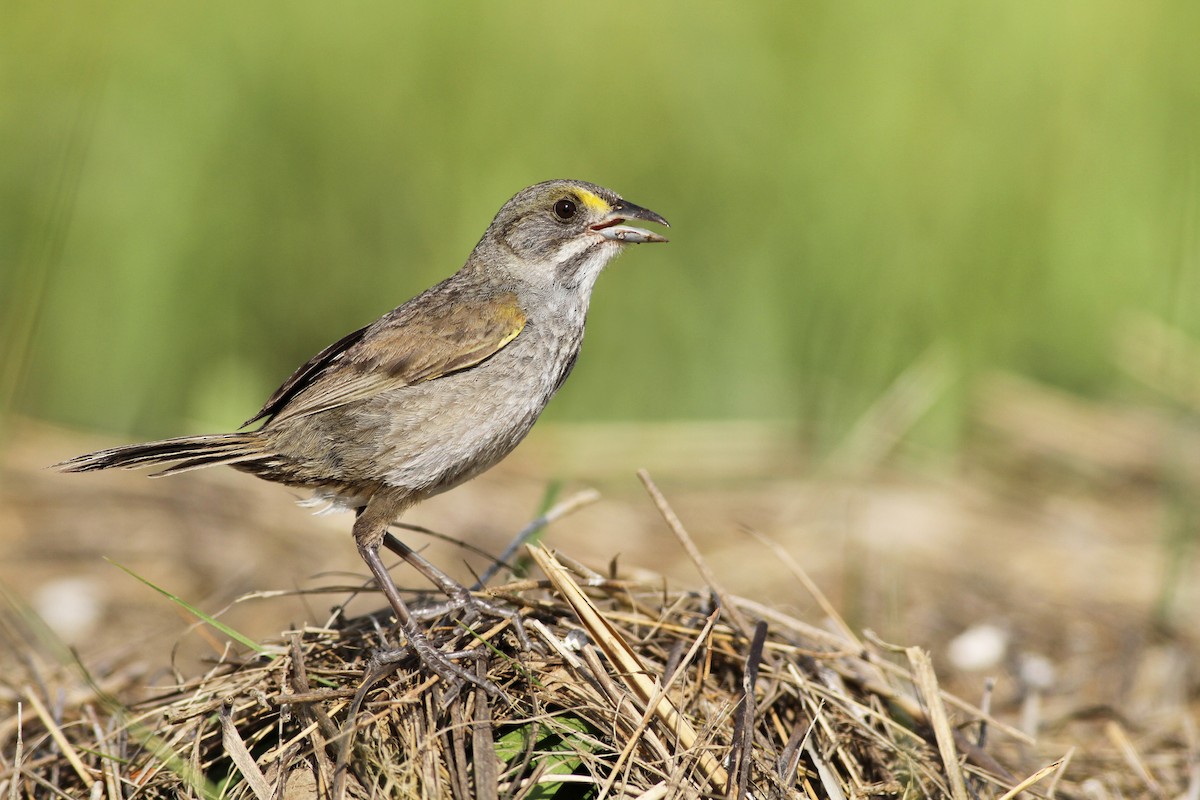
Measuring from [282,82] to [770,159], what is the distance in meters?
2.91

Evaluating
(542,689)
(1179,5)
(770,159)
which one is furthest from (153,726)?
(1179,5)

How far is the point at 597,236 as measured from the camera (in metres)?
4.34

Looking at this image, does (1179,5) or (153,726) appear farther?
(1179,5)

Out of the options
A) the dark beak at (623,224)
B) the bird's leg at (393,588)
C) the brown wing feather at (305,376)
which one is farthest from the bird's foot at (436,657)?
the dark beak at (623,224)

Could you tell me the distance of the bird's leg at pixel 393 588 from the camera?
291 cm

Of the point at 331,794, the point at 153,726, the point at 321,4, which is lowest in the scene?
the point at 153,726

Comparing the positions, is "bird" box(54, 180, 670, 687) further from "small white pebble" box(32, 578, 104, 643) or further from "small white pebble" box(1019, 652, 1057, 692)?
"small white pebble" box(1019, 652, 1057, 692)

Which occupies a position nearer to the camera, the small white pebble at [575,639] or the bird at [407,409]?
the small white pebble at [575,639]

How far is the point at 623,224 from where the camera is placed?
442 centimetres

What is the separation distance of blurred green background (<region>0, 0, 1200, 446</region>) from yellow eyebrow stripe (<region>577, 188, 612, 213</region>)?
265 centimetres

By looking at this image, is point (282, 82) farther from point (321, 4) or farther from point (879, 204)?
point (879, 204)

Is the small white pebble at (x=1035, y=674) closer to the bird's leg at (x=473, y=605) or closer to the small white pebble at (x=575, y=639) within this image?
the small white pebble at (x=575, y=639)

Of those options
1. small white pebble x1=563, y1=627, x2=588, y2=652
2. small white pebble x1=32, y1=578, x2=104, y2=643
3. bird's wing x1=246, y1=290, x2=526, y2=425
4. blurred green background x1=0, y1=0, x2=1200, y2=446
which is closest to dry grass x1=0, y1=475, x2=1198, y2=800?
small white pebble x1=563, y1=627, x2=588, y2=652

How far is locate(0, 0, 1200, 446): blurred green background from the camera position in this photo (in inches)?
279
